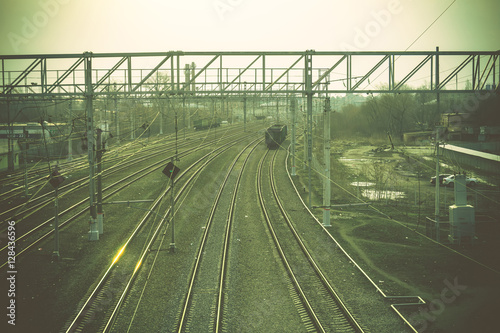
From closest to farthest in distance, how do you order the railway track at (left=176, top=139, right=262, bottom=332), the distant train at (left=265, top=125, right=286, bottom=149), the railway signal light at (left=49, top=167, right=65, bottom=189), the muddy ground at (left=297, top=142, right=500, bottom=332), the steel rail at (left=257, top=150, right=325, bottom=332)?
the steel rail at (left=257, top=150, right=325, bottom=332) < the railway track at (left=176, top=139, right=262, bottom=332) < the muddy ground at (left=297, top=142, right=500, bottom=332) < the railway signal light at (left=49, top=167, right=65, bottom=189) < the distant train at (left=265, top=125, right=286, bottom=149)

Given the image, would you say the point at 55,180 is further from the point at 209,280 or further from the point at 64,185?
the point at 64,185

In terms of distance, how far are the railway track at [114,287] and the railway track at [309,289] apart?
15.0 feet

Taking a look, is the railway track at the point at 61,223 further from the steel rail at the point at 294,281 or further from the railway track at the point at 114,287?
the steel rail at the point at 294,281

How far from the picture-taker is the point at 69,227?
1752 centimetres

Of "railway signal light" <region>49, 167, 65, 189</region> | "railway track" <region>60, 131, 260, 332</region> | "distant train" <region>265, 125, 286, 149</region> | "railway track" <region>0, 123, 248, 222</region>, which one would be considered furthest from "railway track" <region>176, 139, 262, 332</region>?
"distant train" <region>265, 125, 286, 149</region>

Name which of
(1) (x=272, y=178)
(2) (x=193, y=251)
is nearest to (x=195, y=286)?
(2) (x=193, y=251)

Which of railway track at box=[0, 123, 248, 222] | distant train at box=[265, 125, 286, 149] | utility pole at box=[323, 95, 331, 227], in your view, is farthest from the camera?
distant train at box=[265, 125, 286, 149]

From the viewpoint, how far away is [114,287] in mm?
11625

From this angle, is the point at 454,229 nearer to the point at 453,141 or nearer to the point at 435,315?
the point at 435,315

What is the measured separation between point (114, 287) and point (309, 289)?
5.55 m

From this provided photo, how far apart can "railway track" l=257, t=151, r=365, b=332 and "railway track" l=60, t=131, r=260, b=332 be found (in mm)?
4575

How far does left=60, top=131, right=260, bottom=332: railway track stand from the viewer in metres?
9.56

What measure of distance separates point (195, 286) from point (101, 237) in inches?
253

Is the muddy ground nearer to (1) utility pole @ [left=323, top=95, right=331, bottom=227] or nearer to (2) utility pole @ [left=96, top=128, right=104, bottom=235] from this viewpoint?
(1) utility pole @ [left=323, top=95, right=331, bottom=227]
